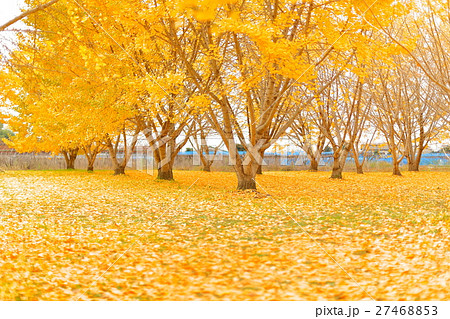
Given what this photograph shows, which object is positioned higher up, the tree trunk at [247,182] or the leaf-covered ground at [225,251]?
the tree trunk at [247,182]

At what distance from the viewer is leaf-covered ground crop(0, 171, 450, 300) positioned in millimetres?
4523

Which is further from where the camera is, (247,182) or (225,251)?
(247,182)

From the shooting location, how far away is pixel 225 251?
21.0ft

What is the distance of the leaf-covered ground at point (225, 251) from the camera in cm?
452

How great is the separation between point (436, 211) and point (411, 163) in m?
24.8

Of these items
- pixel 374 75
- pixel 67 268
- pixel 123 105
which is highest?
pixel 374 75

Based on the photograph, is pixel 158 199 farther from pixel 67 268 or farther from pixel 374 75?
pixel 374 75

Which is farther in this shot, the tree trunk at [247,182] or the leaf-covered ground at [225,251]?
the tree trunk at [247,182]

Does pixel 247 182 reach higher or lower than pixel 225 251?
higher

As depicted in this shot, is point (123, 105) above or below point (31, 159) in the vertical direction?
above

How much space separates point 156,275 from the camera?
5074 millimetres

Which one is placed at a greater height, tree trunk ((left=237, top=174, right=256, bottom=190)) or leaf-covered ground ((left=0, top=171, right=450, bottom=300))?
tree trunk ((left=237, top=174, right=256, bottom=190))

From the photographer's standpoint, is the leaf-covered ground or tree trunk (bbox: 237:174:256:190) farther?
tree trunk (bbox: 237:174:256:190)

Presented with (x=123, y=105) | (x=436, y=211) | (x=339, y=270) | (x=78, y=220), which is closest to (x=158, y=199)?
(x=78, y=220)
